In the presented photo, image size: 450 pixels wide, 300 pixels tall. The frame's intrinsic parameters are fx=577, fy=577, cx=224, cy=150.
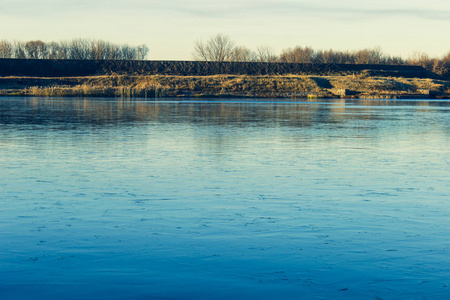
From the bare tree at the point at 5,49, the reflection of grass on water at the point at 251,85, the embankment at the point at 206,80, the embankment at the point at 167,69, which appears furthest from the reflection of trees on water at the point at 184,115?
the bare tree at the point at 5,49

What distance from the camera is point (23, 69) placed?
8738 centimetres

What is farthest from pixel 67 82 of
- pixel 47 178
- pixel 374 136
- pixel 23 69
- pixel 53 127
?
pixel 47 178

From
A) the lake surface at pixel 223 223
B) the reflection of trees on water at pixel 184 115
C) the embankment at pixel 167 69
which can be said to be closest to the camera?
the lake surface at pixel 223 223

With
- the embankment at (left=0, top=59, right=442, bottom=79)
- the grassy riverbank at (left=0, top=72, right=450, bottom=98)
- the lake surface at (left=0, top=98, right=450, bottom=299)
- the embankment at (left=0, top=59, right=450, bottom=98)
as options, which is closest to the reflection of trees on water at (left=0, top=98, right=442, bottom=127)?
the lake surface at (left=0, top=98, right=450, bottom=299)

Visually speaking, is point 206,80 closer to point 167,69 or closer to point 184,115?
point 167,69

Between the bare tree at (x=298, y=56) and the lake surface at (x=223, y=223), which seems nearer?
the lake surface at (x=223, y=223)

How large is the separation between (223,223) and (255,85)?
66.3 meters

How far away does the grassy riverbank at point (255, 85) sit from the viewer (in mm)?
66125

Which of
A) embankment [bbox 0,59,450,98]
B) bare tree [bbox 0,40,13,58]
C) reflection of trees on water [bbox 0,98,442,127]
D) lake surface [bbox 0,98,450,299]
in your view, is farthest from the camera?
bare tree [bbox 0,40,13,58]

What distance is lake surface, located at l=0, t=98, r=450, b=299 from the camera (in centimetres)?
481

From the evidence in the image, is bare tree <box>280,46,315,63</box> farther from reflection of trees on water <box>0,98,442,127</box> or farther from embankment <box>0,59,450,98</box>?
reflection of trees on water <box>0,98,442,127</box>

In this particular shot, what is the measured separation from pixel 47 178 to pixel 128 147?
4.43 metres

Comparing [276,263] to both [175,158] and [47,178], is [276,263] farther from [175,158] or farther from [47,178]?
[175,158]

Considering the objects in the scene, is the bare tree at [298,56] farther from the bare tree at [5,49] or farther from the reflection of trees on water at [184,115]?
the reflection of trees on water at [184,115]
